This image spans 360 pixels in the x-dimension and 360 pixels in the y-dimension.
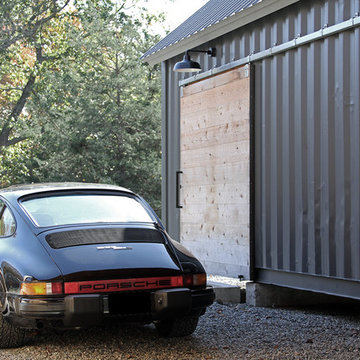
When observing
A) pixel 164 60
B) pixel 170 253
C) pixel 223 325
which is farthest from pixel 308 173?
pixel 164 60

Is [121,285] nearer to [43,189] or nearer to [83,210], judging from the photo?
[83,210]

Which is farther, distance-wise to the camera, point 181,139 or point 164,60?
point 164,60

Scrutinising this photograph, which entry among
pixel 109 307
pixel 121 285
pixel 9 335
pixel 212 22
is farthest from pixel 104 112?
pixel 109 307

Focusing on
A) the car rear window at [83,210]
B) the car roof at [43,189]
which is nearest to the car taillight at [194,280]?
the car rear window at [83,210]

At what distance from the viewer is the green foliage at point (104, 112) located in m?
24.3

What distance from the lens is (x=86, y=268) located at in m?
5.69

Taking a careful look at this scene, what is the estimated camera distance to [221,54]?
1024cm

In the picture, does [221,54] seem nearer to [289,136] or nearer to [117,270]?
[289,136]

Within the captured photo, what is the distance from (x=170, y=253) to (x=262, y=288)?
3.16 meters

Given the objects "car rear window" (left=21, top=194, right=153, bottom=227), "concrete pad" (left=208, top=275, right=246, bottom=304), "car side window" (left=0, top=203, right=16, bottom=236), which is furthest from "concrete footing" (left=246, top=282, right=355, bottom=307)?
"car side window" (left=0, top=203, right=16, bottom=236)

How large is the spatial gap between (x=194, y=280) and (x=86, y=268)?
3.30 feet

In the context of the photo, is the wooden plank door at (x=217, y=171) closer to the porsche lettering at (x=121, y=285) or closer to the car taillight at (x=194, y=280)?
the car taillight at (x=194, y=280)

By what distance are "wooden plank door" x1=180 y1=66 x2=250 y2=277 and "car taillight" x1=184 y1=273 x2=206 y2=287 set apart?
322 cm

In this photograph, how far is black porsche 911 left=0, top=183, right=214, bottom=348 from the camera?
18.3ft
